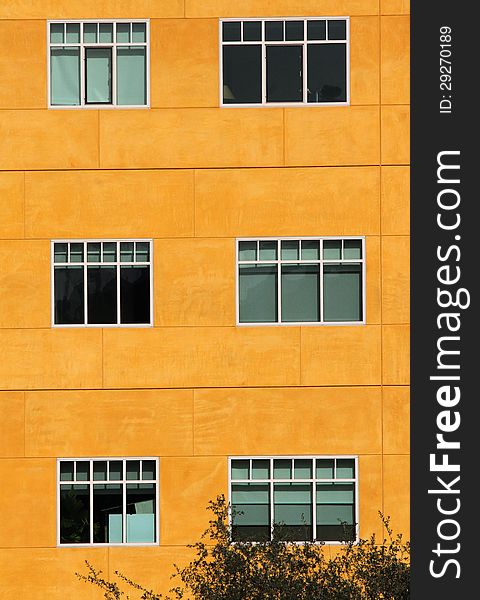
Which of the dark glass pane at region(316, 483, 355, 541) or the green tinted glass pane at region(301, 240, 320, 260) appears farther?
the green tinted glass pane at region(301, 240, 320, 260)

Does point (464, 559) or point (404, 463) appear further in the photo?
point (404, 463)

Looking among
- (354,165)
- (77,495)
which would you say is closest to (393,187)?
(354,165)

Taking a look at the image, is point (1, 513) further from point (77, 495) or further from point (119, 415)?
point (119, 415)

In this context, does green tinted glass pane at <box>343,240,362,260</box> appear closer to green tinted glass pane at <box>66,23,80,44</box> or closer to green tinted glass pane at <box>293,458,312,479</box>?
green tinted glass pane at <box>293,458,312,479</box>

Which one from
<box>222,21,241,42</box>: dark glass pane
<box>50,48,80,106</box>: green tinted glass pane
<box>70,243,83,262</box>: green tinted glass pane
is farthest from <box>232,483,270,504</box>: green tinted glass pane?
<box>222,21,241,42</box>: dark glass pane

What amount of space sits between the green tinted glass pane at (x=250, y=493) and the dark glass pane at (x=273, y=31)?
7450mm

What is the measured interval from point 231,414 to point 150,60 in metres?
6.04

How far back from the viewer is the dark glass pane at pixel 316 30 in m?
17.0

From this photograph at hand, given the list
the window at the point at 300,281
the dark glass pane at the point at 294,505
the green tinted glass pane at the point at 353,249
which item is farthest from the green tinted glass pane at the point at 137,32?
the dark glass pane at the point at 294,505

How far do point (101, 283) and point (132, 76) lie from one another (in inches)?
139

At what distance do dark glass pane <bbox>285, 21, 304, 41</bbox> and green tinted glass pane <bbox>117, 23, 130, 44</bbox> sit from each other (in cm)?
268

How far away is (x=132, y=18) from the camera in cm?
1702

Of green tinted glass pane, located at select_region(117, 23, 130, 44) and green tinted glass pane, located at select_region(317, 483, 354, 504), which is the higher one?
green tinted glass pane, located at select_region(117, 23, 130, 44)

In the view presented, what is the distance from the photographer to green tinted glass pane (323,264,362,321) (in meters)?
17.0
